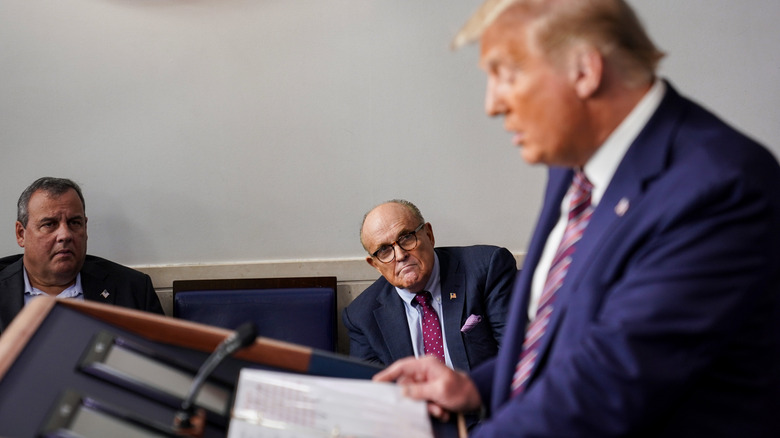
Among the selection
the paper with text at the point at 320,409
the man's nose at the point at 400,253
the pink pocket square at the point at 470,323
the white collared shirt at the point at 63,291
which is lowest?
the paper with text at the point at 320,409

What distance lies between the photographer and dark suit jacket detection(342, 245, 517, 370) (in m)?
3.14

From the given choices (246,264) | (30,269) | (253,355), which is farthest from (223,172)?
(253,355)

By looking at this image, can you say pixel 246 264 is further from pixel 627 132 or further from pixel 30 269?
pixel 627 132

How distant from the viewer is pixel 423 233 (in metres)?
3.34

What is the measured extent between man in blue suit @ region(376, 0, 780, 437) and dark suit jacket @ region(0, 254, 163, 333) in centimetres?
268

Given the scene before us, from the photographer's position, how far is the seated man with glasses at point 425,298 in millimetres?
3162

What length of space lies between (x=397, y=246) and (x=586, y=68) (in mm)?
2134

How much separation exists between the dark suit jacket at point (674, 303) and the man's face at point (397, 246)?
79.2 inches

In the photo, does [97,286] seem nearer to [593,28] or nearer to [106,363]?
[106,363]

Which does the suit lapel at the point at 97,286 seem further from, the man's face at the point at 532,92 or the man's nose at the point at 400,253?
the man's face at the point at 532,92

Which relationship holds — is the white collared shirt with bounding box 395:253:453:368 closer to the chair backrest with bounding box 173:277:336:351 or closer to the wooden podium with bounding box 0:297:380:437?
the chair backrest with bounding box 173:277:336:351

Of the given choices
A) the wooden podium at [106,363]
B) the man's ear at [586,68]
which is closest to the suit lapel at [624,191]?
the man's ear at [586,68]

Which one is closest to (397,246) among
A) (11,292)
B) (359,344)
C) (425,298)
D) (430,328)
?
(425,298)

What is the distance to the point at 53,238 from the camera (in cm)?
351
